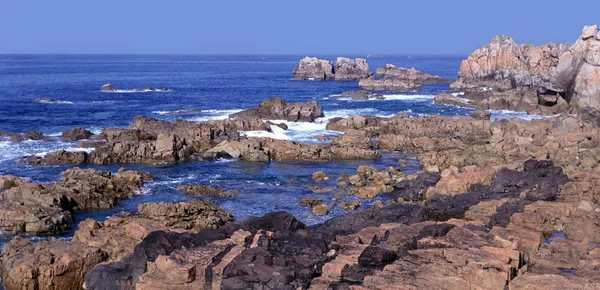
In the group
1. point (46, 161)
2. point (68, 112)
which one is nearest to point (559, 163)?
point (46, 161)

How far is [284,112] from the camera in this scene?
78875 mm

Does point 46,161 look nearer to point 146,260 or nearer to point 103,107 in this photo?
point 146,260

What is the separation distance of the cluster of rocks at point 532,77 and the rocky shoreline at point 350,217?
482 centimetres

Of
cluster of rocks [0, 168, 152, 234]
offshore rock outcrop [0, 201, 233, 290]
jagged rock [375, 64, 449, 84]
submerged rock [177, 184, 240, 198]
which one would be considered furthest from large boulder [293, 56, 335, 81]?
offshore rock outcrop [0, 201, 233, 290]

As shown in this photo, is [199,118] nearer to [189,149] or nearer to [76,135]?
[76,135]

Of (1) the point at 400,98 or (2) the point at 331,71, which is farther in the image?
(2) the point at 331,71

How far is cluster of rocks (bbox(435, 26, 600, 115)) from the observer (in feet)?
248

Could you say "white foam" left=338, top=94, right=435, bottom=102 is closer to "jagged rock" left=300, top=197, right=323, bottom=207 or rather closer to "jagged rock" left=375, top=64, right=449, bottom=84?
"jagged rock" left=375, top=64, right=449, bottom=84

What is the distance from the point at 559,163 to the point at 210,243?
101ft

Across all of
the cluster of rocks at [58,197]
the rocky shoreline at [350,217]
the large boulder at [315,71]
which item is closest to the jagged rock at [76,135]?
the rocky shoreline at [350,217]

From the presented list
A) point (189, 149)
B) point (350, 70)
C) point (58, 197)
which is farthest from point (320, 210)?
point (350, 70)

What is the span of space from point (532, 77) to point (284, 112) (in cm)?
5651

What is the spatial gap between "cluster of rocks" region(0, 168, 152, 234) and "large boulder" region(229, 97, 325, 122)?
3326cm

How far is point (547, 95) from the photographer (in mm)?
81375
